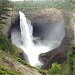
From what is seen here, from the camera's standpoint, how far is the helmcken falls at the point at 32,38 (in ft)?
312

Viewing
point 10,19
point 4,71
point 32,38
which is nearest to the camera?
point 4,71

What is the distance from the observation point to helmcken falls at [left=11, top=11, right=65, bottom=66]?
312 ft

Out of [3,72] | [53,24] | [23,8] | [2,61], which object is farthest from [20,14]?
[3,72]

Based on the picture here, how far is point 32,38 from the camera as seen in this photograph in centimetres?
9712

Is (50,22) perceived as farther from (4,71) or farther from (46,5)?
(4,71)

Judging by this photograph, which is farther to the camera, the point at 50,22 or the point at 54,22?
the point at 50,22

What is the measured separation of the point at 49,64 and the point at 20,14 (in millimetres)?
19581

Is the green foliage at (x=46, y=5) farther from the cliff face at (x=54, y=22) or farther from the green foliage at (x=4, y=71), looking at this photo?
the green foliage at (x=4, y=71)

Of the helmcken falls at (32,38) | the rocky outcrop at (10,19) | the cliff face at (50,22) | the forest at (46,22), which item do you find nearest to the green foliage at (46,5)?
the forest at (46,22)

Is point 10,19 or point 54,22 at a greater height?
point 10,19

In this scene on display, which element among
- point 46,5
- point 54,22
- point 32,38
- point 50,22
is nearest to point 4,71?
point 32,38

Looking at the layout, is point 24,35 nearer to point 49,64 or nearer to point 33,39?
point 33,39

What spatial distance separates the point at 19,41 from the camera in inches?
3792

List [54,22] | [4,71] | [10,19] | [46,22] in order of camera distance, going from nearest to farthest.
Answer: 1. [4,71]
2. [10,19]
3. [54,22]
4. [46,22]
